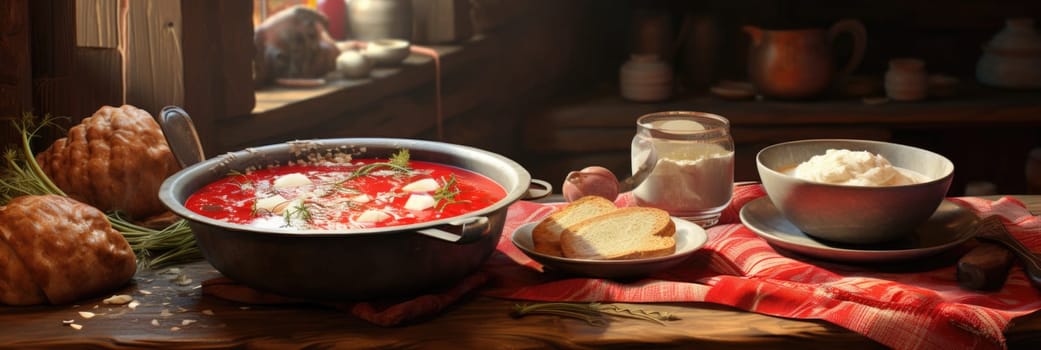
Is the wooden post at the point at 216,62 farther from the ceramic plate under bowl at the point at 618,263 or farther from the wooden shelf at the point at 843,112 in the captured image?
the wooden shelf at the point at 843,112

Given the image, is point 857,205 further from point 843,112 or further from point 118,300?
point 843,112

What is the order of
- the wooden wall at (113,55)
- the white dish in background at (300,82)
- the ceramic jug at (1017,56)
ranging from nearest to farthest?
the wooden wall at (113,55)
the white dish in background at (300,82)
the ceramic jug at (1017,56)

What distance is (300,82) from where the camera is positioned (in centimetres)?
327

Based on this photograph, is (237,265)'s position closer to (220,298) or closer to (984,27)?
(220,298)

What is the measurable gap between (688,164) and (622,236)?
28cm

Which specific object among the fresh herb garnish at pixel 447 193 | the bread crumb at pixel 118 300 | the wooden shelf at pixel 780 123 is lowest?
the wooden shelf at pixel 780 123

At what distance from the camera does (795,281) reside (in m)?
1.75

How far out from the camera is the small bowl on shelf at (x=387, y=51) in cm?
366

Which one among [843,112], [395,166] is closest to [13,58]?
[395,166]

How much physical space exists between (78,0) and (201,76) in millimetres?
305

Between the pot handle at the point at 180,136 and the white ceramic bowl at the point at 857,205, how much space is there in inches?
38.0

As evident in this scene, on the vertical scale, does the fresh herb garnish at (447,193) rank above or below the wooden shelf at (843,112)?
above

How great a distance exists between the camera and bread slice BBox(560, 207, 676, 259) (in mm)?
1748

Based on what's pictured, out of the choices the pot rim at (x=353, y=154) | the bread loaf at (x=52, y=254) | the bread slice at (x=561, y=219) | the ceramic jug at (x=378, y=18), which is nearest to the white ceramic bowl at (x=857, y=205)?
the bread slice at (x=561, y=219)
